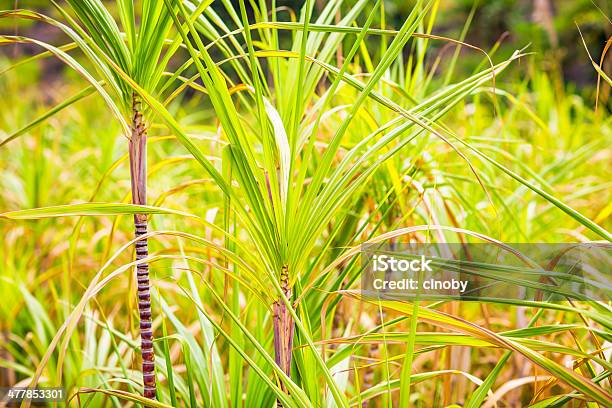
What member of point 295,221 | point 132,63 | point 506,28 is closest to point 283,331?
point 295,221

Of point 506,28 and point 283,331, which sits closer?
point 283,331

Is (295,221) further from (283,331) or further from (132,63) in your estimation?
(132,63)

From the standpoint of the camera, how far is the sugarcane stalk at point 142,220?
0.64 meters

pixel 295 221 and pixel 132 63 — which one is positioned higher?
pixel 132 63

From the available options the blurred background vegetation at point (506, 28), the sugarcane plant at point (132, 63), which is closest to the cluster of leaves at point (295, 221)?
the sugarcane plant at point (132, 63)

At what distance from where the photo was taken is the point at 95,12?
0.59 m

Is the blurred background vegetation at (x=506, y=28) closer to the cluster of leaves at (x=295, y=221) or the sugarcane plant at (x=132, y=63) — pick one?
the cluster of leaves at (x=295, y=221)

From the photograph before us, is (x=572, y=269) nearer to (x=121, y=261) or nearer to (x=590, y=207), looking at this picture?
(x=590, y=207)

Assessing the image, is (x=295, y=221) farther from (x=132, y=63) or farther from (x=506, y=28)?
(x=506, y=28)

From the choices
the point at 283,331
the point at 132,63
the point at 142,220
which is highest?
the point at 132,63

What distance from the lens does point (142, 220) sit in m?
0.65

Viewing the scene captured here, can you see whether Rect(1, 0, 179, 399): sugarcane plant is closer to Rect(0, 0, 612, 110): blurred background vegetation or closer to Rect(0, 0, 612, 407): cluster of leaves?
Rect(0, 0, 612, 407): cluster of leaves

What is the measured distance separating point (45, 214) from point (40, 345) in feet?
2.66

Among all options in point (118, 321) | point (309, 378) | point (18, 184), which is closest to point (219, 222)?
point (118, 321)
